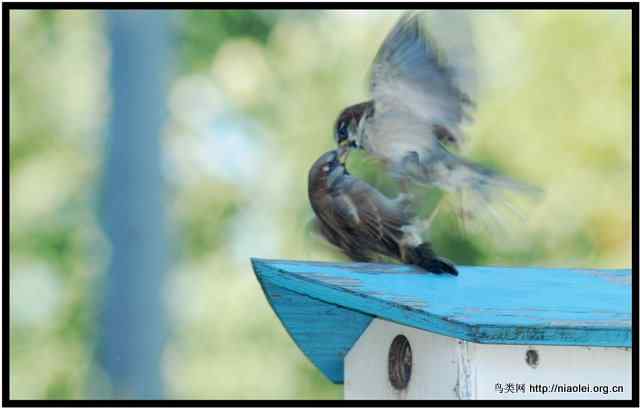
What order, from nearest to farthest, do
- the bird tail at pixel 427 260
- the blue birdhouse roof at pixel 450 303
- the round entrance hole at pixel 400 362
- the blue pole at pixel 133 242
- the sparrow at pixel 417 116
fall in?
the blue pole at pixel 133 242 → the blue birdhouse roof at pixel 450 303 → the round entrance hole at pixel 400 362 → the bird tail at pixel 427 260 → the sparrow at pixel 417 116

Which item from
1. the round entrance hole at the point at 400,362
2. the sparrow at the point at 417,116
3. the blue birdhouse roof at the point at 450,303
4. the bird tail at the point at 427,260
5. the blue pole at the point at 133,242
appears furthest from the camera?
the sparrow at the point at 417,116

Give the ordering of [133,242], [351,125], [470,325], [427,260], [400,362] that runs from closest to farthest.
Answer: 1. [133,242]
2. [470,325]
3. [400,362]
4. [427,260]
5. [351,125]

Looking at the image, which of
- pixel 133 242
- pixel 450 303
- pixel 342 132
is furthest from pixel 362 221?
pixel 133 242

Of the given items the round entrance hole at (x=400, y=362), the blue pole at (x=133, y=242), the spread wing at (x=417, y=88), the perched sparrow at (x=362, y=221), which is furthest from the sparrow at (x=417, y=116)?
the blue pole at (x=133, y=242)

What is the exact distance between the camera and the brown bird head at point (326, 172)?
106 inches

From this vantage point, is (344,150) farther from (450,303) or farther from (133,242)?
(133,242)

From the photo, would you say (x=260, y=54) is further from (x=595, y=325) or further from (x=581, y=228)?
(x=595, y=325)

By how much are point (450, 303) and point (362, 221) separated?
1.74 ft

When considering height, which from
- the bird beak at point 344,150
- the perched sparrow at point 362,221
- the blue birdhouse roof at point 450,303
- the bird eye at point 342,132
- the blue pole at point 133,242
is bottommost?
the blue pole at point 133,242

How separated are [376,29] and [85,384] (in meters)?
6.93

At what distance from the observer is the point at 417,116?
2771 mm

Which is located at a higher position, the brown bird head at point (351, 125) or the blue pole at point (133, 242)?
the brown bird head at point (351, 125)

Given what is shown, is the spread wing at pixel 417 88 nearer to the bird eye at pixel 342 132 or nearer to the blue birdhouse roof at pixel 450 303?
the bird eye at pixel 342 132

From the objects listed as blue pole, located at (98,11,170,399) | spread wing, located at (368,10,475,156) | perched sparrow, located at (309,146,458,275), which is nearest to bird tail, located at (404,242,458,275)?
perched sparrow, located at (309,146,458,275)
